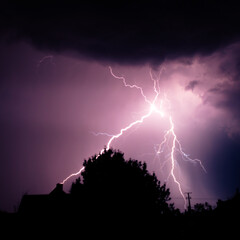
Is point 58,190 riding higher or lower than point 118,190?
higher

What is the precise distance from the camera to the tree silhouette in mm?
13188

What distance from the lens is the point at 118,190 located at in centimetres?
1373

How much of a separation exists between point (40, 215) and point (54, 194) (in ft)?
28.4

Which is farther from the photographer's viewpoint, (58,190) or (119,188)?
(58,190)

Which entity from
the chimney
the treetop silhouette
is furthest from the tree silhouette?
the chimney

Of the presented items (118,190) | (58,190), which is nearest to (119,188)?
(118,190)

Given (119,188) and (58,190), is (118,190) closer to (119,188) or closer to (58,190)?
(119,188)

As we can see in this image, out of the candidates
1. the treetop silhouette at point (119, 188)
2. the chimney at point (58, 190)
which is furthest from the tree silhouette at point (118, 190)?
the chimney at point (58, 190)

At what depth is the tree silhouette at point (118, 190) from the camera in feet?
43.3

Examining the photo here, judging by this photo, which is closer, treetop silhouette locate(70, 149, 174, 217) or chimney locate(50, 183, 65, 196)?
treetop silhouette locate(70, 149, 174, 217)

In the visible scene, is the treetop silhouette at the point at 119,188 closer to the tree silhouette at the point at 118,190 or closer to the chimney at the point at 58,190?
the tree silhouette at the point at 118,190

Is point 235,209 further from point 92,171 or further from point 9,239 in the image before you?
point 9,239

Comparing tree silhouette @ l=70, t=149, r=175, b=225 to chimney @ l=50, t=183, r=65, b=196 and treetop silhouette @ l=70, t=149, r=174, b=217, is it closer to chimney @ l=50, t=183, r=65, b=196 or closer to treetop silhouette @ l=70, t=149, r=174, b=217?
treetop silhouette @ l=70, t=149, r=174, b=217

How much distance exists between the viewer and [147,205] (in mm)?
14352
